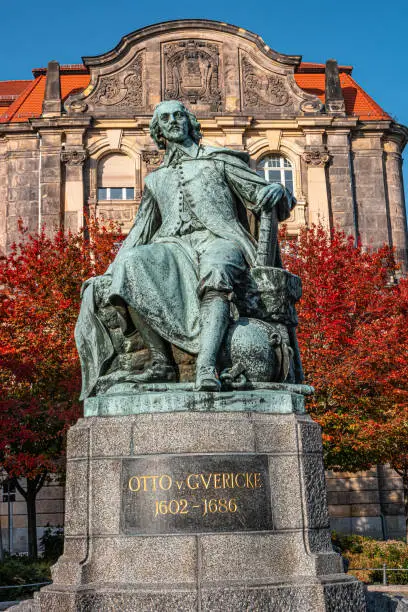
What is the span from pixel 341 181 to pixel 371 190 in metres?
1.29

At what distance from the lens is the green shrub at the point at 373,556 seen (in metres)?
14.6

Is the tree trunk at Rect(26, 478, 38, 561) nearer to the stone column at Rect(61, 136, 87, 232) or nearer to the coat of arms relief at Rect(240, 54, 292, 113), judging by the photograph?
the stone column at Rect(61, 136, 87, 232)

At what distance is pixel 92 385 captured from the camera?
647 centimetres

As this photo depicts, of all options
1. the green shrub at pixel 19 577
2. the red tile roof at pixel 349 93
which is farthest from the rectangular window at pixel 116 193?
the green shrub at pixel 19 577

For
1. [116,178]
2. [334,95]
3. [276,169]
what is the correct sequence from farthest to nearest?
[334,95] → [276,169] → [116,178]

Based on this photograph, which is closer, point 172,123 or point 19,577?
point 172,123

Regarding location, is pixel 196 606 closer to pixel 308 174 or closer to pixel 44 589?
pixel 44 589

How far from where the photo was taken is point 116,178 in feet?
100

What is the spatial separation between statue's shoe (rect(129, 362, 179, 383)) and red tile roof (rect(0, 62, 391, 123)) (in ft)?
85.9

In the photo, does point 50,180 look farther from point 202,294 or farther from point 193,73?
point 202,294

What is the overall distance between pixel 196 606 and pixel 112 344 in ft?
7.50

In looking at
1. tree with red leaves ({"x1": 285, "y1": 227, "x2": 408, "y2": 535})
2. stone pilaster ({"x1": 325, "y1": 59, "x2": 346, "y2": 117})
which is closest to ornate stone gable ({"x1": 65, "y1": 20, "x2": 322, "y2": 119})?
stone pilaster ({"x1": 325, "y1": 59, "x2": 346, "y2": 117})

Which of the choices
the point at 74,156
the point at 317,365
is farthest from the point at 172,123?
the point at 74,156

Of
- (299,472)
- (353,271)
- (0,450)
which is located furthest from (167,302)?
(353,271)
